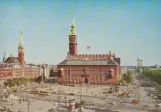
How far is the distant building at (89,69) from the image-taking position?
66.6m

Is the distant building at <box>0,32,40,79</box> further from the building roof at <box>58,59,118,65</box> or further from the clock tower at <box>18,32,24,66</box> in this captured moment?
the building roof at <box>58,59,118,65</box>

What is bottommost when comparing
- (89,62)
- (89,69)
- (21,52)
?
(89,69)

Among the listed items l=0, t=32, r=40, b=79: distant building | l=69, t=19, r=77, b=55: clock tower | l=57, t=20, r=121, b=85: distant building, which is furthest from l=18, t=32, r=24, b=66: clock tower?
l=57, t=20, r=121, b=85: distant building

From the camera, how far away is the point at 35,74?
91750 mm

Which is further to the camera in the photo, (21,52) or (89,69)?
(21,52)

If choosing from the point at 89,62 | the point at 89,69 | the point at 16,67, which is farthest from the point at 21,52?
the point at 89,69

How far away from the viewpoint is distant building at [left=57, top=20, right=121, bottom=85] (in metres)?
66.6

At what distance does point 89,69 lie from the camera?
222ft

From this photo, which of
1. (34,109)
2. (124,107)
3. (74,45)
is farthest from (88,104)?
(74,45)

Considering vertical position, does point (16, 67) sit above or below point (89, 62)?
below

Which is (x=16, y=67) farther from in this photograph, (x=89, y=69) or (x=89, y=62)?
(x=89, y=69)

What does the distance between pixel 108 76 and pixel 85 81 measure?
5.49m

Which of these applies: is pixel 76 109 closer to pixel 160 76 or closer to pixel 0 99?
pixel 0 99

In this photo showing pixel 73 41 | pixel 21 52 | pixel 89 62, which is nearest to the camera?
pixel 89 62
